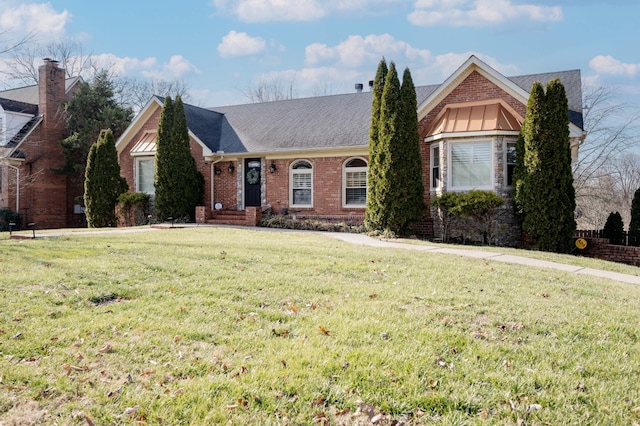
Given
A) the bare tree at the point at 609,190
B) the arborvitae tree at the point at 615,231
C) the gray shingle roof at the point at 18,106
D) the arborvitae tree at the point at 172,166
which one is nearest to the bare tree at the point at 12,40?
the arborvitae tree at the point at 172,166

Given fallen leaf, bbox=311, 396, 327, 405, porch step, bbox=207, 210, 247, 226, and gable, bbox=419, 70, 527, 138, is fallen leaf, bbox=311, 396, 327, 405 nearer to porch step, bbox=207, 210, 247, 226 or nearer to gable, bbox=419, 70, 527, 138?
gable, bbox=419, 70, 527, 138

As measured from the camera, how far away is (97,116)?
79.7ft

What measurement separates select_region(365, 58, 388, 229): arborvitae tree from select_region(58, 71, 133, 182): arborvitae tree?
50.4ft

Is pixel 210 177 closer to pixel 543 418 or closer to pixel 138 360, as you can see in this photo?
pixel 138 360

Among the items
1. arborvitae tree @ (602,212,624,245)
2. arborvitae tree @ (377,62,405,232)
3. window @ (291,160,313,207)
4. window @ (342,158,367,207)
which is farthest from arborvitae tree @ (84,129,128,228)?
arborvitae tree @ (602,212,624,245)

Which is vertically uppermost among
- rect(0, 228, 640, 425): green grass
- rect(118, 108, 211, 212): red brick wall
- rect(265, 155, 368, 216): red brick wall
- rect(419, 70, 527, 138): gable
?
rect(419, 70, 527, 138): gable

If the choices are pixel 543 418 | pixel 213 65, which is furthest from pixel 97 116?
pixel 543 418

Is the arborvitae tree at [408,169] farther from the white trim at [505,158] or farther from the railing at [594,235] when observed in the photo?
the railing at [594,235]

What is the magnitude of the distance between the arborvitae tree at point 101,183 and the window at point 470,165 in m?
13.5

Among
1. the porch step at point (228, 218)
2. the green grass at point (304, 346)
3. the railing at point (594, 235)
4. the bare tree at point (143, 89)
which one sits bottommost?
the green grass at point (304, 346)

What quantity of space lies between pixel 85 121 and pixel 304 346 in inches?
923

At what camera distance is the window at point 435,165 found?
51.7ft

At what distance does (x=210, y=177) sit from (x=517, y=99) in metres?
12.0

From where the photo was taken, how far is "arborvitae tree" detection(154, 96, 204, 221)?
719 inches
